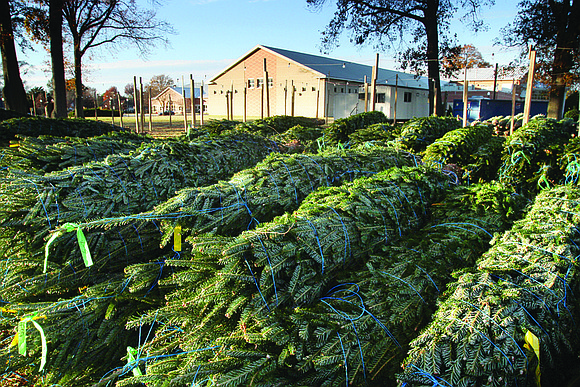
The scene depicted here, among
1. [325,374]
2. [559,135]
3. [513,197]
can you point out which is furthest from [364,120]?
[325,374]

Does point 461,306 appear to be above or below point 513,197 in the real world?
below

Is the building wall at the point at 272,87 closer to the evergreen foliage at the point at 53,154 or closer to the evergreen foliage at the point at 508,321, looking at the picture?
the evergreen foliage at the point at 53,154

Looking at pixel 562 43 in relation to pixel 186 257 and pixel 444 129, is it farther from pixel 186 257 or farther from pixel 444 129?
pixel 186 257

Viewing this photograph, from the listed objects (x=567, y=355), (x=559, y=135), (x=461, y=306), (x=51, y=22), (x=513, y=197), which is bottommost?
(x=567, y=355)

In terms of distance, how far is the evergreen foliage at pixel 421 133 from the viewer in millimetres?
7156

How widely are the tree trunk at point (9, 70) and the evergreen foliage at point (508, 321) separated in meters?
16.5

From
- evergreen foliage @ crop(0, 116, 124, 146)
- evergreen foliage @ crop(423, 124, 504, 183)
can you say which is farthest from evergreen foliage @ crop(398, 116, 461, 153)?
evergreen foliage @ crop(0, 116, 124, 146)

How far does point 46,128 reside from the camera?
325 inches

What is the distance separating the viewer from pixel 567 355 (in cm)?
257

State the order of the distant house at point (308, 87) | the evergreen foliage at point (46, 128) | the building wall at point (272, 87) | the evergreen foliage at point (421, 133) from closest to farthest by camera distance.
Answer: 1. the evergreen foliage at point (421, 133)
2. the evergreen foliage at point (46, 128)
3. the distant house at point (308, 87)
4. the building wall at point (272, 87)

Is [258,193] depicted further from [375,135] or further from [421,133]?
[375,135]

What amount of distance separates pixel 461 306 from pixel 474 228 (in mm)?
1437

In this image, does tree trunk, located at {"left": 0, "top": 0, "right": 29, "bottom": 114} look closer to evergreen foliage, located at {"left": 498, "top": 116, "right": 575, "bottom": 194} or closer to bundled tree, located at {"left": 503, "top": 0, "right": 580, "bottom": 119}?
evergreen foliage, located at {"left": 498, "top": 116, "right": 575, "bottom": 194}

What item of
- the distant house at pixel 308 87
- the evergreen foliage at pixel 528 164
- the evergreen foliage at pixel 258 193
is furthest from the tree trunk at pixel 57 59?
the evergreen foliage at pixel 528 164
